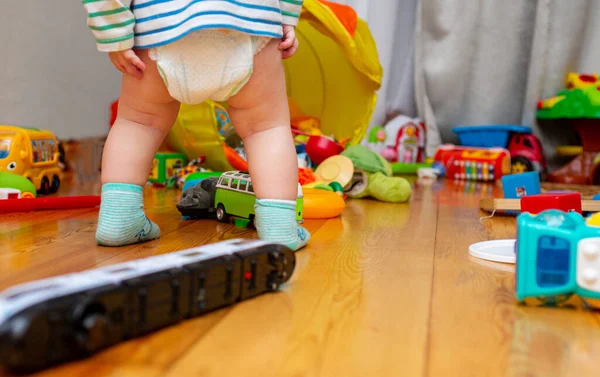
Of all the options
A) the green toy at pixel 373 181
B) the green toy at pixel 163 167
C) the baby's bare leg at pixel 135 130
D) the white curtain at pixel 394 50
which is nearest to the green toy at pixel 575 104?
the white curtain at pixel 394 50

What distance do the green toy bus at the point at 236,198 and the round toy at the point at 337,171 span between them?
491 millimetres

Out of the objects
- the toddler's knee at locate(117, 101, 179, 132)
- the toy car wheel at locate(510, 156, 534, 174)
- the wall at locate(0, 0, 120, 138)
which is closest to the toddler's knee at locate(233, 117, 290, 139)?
the toddler's knee at locate(117, 101, 179, 132)

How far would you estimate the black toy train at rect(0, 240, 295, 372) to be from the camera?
473 millimetres

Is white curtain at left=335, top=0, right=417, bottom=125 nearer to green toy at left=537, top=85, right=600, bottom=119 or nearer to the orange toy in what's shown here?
green toy at left=537, top=85, right=600, bottom=119

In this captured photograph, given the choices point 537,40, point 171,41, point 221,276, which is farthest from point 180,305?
point 537,40

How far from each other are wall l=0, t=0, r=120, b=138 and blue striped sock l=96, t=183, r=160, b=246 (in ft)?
3.78

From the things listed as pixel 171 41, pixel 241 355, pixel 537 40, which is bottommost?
pixel 241 355

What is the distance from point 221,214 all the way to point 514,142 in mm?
1669

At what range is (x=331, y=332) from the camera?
2.02 feet

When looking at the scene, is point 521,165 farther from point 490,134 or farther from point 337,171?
point 337,171

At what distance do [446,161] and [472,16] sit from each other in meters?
0.63

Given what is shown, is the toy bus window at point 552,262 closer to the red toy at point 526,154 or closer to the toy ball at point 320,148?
the toy ball at point 320,148

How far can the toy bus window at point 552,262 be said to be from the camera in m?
0.68

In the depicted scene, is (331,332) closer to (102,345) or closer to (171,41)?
(102,345)
